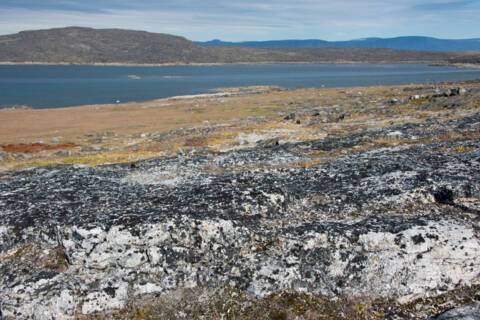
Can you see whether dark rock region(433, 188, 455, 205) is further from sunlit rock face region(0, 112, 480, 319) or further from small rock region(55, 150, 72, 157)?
small rock region(55, 150, 72, 157)

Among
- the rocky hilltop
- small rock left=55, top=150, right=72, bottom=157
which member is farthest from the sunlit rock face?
small rock left=55, top=150, right=72, bottom=157

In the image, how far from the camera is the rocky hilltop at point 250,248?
1208 cm

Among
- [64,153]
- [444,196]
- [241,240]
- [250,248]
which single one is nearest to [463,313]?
[444,196]

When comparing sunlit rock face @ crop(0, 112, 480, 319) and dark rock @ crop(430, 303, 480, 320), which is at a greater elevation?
sunlit rock face @ crop(0, 112, 480, 319)

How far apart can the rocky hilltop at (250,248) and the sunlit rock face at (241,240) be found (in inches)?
1.4

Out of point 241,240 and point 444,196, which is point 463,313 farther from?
point 241,240

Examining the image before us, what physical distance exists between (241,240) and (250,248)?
39 cm

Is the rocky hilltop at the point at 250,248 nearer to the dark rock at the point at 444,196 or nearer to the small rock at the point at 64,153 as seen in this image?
the dark rock at the point at 444,196

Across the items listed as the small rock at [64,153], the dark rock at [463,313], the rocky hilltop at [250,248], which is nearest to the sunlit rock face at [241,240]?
the rocky hilltop at [250,248]

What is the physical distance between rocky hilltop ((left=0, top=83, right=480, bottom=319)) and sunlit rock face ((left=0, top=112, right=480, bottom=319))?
0.03m

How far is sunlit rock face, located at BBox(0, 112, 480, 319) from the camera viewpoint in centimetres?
1249

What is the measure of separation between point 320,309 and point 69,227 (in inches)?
303

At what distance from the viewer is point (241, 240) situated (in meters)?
13.8

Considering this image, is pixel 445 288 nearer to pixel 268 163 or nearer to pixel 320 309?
pixel 320 309
